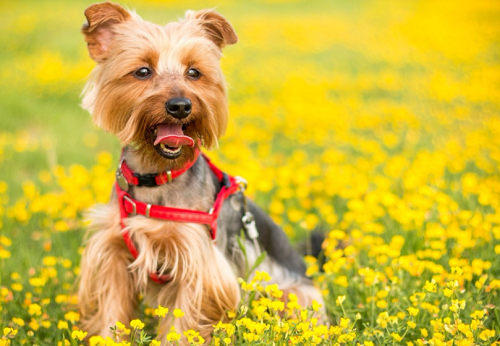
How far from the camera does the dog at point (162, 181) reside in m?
3.11

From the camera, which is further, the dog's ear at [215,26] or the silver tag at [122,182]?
the dog's ear at [215,26]

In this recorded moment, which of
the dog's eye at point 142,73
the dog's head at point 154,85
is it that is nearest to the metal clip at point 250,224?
the dog's head at point 154,85

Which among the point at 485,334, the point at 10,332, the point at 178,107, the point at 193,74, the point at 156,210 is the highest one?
the point at 193,74

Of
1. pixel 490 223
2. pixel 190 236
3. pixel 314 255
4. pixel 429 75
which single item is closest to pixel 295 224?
pixel 314 255

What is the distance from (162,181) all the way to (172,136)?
0.32m

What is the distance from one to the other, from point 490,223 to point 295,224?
175 cm

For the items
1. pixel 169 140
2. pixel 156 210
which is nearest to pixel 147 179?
pixel 156 210

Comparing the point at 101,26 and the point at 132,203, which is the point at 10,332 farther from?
the point at 101,26

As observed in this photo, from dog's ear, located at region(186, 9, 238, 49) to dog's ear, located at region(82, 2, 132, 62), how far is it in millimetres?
458

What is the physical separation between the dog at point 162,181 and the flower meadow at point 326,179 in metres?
0.18

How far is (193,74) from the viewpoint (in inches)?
129

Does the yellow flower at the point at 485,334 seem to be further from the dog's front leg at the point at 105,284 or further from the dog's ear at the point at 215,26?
the dog's ear at the point at 215,26

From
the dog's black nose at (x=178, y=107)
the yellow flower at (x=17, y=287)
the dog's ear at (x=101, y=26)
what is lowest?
the yellow flower at (x=17, y=287)

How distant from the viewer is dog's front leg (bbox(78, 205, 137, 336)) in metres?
3.38
